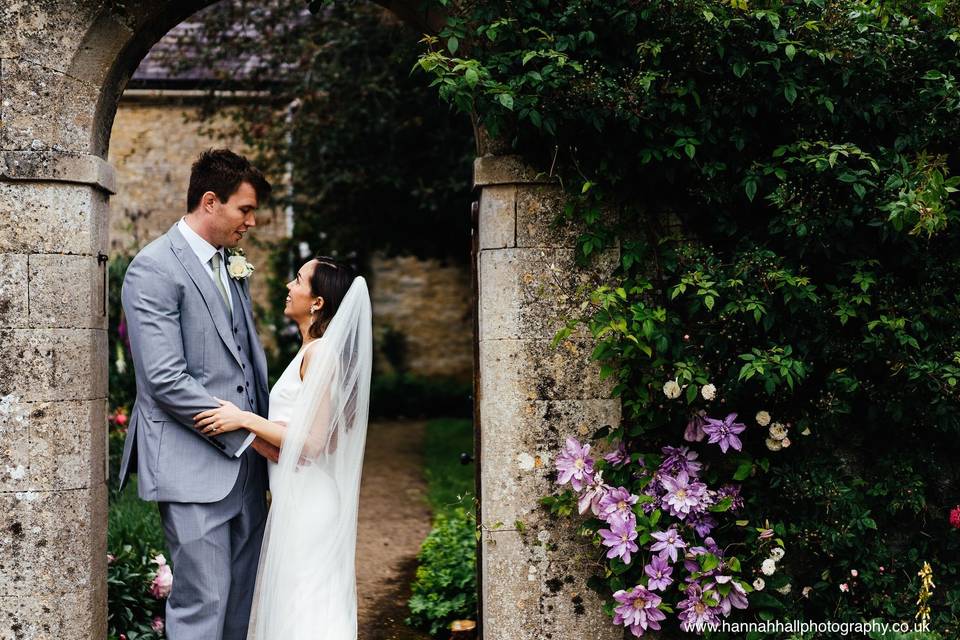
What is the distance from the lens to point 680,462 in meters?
3.66

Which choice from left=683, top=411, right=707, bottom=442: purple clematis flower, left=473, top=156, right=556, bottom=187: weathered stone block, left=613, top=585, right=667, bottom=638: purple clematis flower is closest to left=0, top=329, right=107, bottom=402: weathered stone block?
left=473, top=156, right=556, bottom=187: weathered stone block

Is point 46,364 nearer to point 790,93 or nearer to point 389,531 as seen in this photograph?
point 790,93

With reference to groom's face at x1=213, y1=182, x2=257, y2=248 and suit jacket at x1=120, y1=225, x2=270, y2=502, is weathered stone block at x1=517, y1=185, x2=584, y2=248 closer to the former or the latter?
groom's face at x1=213, y1=182, x2=257, y2=248

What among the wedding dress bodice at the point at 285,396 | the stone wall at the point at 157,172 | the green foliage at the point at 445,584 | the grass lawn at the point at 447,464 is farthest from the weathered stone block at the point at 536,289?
the stone wall at the point at 157,172

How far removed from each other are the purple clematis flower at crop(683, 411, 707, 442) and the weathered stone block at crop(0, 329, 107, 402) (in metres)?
2.63

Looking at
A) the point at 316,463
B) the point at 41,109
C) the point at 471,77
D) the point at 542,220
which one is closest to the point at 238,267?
the point at 316,463

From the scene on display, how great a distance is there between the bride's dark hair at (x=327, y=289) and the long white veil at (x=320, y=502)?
55 millimetres

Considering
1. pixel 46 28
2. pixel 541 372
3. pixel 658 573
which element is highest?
pixel 46 28

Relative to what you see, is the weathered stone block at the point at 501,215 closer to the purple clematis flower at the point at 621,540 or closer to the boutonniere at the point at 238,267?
the boutonniere at the point at 238,267

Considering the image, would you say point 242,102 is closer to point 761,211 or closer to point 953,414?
point 761,211

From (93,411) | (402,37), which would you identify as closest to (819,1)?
(93,411)

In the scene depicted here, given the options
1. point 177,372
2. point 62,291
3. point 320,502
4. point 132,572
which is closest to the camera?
point 177,372

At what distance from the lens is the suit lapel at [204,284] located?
337 centimetres

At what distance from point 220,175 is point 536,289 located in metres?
1.44
